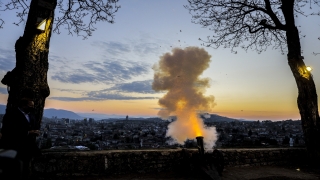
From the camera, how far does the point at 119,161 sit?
23.2ft

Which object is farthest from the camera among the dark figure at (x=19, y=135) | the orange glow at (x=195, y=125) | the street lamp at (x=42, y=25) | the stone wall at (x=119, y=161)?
the orange glow at (x=195, y=125)

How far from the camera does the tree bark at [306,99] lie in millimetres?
9484

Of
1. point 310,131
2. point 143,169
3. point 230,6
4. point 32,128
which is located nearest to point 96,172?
point 143,169

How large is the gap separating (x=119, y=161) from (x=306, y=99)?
8238mm

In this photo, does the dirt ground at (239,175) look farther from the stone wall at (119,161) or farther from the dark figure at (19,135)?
the dark figure at (19,135)

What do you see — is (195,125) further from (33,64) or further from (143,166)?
(33,64)

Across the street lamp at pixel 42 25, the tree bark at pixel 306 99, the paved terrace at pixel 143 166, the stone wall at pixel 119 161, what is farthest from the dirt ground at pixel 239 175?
the street lamp at pixel 42 25

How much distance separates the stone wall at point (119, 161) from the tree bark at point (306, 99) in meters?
2.62

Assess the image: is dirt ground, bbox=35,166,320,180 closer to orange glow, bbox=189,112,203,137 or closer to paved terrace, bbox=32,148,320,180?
paved terrace, bbox=32,148,320,180

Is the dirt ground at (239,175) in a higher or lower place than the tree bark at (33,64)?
lower

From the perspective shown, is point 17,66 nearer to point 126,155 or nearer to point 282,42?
point 126,155

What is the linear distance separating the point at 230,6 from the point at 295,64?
450cm

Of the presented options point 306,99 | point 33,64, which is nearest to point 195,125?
point 306,99

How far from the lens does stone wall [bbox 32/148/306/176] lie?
6.09 m
